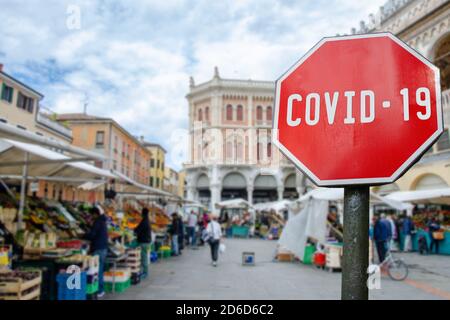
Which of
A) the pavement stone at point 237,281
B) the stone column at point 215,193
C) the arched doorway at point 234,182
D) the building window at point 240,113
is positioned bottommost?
the pavement stone at point 237,281

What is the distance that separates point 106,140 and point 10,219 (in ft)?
94.7

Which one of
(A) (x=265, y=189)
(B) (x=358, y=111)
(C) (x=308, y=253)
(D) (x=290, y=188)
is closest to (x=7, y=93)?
(C) (x=308, y=253)

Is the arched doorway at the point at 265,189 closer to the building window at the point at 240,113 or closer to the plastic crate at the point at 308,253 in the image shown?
the building window at the point at 240,113

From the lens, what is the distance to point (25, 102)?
882 inches

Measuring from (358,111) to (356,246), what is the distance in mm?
481

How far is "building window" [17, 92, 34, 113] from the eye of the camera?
21.8 meters

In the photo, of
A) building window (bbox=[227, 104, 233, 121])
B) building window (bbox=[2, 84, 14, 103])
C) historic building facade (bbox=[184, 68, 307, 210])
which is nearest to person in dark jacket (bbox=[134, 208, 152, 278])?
building window (bbox=[2, 84, 14, 103])

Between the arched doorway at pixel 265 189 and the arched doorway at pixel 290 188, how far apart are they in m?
1.33

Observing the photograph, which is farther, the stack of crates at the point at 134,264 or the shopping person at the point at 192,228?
the shopping person at the point at 192,228

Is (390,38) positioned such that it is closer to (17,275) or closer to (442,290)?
(442,290)

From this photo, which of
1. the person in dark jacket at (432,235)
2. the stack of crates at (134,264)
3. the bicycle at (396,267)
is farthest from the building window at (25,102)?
the person in dark jacket at (432,235)

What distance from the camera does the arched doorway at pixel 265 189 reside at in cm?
4688

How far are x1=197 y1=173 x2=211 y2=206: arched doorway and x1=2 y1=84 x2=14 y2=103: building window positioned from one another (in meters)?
28.0

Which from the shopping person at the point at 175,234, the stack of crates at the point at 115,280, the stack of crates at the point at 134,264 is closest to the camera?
Result: the stack of crates at the point at 115,280
